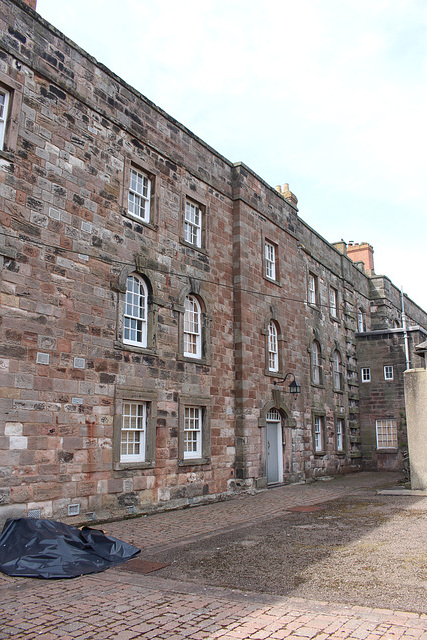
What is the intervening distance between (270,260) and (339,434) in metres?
9.51

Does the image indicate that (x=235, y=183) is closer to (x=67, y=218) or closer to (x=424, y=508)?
(x=67, y=218)

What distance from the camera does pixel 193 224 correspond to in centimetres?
1535

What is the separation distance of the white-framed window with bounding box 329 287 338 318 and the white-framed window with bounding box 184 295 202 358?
11.0 m

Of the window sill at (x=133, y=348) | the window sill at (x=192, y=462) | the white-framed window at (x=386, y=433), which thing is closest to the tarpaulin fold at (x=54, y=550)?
the window sill at (x=133, y=348)

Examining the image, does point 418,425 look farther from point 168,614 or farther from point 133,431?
point 168,614

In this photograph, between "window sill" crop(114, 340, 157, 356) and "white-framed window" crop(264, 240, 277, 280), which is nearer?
"window sill" crop(114, 340, 157, 356)

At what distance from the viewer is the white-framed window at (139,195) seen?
1327 centimetres

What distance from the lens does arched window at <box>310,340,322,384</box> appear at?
22.1 m

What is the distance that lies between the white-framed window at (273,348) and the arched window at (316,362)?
12.7 ft

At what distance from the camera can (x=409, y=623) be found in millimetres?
4863

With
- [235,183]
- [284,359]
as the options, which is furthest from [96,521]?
[235,183]

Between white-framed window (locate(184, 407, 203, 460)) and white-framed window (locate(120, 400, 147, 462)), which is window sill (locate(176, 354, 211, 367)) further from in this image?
white-framed window (locate(120, 400, 147, 462))

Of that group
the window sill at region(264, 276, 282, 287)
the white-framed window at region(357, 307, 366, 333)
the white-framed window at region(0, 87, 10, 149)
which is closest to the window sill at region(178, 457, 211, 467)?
the window sill at region(264, 276, 282, 287)

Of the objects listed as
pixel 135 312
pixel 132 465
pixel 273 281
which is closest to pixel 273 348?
pixel 273 281
